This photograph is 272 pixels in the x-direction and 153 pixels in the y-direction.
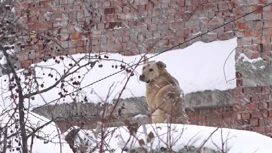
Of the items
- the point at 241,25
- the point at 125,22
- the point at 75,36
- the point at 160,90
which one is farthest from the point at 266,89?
the point at 75,36

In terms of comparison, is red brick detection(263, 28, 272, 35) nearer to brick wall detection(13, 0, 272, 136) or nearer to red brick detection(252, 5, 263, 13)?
brick wall detection(13, 0, 272, 136)

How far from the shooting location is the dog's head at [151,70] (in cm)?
913

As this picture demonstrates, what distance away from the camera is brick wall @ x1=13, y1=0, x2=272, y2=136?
8570 mm

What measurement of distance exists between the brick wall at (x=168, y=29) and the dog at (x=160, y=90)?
1.26 ft

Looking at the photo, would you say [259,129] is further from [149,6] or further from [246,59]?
[149,6]

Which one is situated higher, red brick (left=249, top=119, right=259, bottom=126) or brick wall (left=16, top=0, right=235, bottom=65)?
brick wall (left=16, top=0, right=235, bottom=65)

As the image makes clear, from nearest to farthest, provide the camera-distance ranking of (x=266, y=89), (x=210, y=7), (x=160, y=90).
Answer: (x=266, y=89) → (x=160, y=90) → (x=210, y=7)

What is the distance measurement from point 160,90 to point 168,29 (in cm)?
95

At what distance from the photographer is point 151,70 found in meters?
9.19

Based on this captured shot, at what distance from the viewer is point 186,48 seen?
954 cm

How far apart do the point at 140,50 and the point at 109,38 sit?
0.43m

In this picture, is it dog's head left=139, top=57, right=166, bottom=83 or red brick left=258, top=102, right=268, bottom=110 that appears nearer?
red brick left=258, top=102, right=268, bottom=110

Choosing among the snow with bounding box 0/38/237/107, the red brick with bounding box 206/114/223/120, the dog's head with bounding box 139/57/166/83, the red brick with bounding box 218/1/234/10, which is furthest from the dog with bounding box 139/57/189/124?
the red brick with bounding box 218/1/234/10

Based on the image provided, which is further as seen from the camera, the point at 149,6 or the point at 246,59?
the point at 149,6
